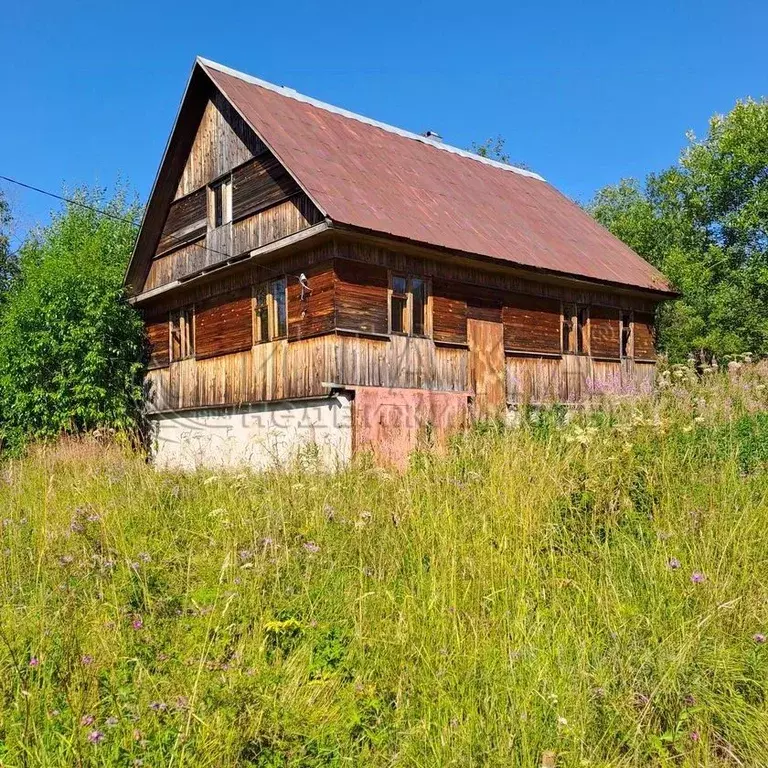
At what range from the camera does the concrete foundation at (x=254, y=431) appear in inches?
496

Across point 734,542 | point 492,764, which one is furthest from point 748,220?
point 492,764

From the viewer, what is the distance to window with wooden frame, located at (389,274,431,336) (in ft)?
45.8

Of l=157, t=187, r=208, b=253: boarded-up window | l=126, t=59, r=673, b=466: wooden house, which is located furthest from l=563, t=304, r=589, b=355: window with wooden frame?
l=157, t=187, r=208, b=253: boarded-up window

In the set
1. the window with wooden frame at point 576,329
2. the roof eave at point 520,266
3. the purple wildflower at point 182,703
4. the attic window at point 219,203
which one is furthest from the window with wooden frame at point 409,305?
the purple wildflower at point 182,703

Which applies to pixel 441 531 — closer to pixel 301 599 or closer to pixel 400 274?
pixel 301 599

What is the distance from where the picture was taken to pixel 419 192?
51.7 ft

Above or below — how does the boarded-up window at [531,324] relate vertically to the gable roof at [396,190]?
below

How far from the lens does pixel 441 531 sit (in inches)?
200

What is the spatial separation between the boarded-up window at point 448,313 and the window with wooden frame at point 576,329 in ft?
12.3

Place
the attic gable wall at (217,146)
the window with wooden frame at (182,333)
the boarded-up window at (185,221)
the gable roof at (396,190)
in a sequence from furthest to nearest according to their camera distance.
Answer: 1. the window with wooden frame at (182,333)
2. the boarded-up window at (185,221)
3. the attic gable wall at (217,146)
4. the gable roof at (396,190)

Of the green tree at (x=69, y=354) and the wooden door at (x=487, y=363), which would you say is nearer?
the wooden door at (x=487, y=363)

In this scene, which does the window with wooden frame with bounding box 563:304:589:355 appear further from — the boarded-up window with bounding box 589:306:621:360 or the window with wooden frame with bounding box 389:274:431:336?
the window with wooden frame with bounding box 389:274:431:336

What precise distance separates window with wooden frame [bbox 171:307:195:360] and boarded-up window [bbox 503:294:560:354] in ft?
24.7

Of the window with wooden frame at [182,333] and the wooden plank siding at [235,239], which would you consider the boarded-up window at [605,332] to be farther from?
the window with wooden frame at [182,333]
